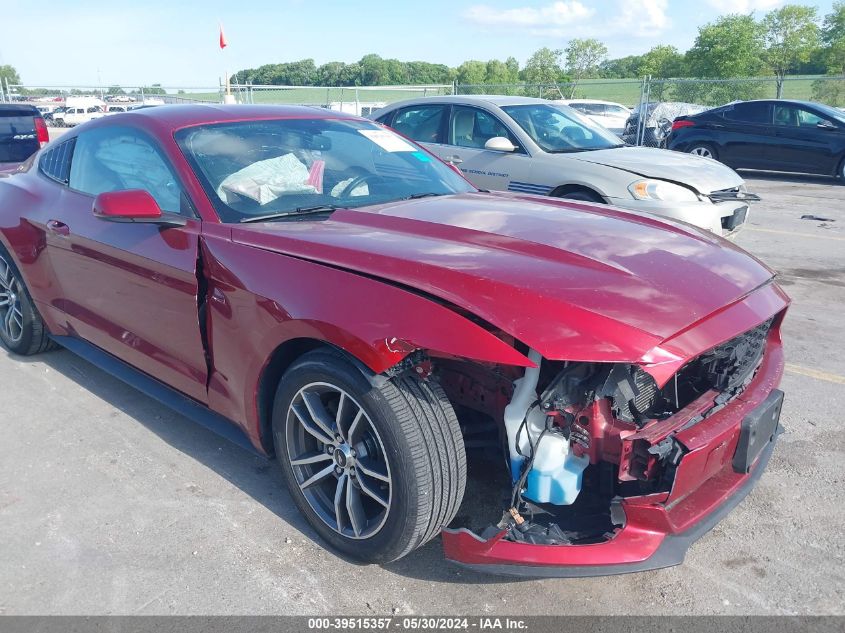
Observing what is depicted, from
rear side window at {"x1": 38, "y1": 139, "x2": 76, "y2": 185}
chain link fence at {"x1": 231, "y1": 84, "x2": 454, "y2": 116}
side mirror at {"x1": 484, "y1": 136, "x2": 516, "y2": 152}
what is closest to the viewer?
rear side window at {"x1": 38, "y1": 139, "x2": 76, "y2": 185}

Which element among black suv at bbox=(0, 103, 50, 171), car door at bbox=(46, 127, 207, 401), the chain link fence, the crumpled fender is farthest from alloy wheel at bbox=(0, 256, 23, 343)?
the chain link fence

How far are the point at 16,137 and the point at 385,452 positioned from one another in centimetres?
820

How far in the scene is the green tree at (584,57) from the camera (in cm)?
6956

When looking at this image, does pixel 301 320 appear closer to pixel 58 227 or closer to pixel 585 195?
pixel 58 227

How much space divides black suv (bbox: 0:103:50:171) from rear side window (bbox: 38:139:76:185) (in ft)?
15.6

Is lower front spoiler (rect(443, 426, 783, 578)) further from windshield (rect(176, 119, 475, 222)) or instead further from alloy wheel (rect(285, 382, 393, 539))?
windshield (rect(176, 119, 475, 222))

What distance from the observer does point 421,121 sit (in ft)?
25.6

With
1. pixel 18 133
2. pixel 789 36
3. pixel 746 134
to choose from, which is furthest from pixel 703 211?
pixel 789 36

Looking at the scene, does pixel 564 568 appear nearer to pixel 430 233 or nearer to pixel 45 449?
pixel 430 233

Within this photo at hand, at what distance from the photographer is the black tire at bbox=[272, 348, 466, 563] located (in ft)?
7.41

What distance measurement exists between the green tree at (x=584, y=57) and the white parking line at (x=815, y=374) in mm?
70017

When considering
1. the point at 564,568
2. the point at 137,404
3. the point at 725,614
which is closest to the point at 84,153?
the point at 137,404

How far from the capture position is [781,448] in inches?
134

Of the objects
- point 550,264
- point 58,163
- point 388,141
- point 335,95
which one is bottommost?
point 550,264
